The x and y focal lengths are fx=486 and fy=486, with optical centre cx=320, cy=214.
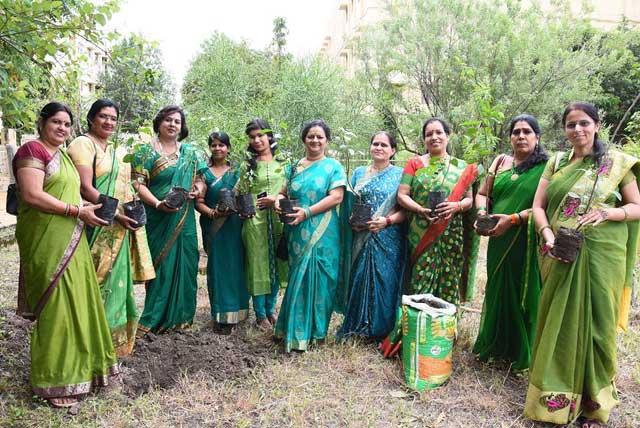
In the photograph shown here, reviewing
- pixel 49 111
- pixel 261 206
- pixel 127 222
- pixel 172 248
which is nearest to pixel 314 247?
pixel 261 206

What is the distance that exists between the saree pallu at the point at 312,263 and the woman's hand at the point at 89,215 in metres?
1.43

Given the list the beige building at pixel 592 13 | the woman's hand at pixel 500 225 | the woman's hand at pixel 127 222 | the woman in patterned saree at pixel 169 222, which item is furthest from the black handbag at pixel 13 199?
the beige building at pixel 592 13

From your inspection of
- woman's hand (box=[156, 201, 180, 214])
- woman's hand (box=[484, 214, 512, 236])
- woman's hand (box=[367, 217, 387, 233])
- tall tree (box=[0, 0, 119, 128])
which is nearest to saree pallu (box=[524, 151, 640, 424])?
woman's hand (box=[484, 214, 512, 236])

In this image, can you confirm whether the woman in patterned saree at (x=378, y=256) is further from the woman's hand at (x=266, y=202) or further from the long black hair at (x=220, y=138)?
the long black hair at (x=220, y=138)

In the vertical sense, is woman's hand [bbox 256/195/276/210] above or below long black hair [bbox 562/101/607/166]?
below

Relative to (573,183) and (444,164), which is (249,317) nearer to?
(444,164)

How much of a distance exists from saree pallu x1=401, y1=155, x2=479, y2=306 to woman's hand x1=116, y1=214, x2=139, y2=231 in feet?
6.41

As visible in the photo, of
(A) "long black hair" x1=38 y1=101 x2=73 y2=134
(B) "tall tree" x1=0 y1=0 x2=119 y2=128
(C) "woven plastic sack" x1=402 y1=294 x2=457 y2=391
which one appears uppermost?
(B) "tall tree" x1=0 y1=0 x2=119 y2=128

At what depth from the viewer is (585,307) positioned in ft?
8.68

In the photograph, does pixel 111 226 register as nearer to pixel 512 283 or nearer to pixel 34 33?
pixel 34 33

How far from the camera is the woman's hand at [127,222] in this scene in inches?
130

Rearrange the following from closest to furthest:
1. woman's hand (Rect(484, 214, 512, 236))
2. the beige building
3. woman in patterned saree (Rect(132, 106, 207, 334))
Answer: woman's hand (Rect(484, 214, 512, 236))
woman in patterned saree (Rect(132, 106, 207, 334))
the beige building

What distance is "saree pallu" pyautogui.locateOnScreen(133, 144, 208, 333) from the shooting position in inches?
151

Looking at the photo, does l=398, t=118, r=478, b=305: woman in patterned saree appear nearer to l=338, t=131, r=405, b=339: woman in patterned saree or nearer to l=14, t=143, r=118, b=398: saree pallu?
l=338, t=131, r=405, b=339: woman in patterned saree
